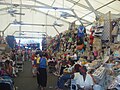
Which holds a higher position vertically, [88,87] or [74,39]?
[74,39]

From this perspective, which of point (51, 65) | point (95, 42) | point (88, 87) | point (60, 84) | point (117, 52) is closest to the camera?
point (88, 87)

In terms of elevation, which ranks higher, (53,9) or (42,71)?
(53,9)

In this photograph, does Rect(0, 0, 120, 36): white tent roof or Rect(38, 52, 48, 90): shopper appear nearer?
Rect(38, 52, 48, 90): shopper

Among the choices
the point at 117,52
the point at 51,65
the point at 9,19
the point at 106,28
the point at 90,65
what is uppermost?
the point at 9,19

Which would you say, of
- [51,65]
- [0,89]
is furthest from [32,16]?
[0,89]

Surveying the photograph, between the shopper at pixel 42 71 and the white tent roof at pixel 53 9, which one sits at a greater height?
the white tent roof at pixel 53 9

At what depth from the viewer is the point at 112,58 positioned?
5.85 m

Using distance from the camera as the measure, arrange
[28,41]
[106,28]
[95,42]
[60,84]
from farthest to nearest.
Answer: [28,41] < [60,84] < [95,42] < [106,28]

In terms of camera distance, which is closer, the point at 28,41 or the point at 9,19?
the point at 9,19

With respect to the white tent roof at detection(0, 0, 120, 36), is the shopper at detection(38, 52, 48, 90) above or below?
below

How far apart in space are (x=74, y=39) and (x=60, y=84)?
2499 millimetres

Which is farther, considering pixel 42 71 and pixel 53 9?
pixel 53 9

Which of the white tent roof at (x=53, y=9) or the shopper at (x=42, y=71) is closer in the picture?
the shopper at (x=42, y=71)

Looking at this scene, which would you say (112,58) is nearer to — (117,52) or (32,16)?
(117,52)
